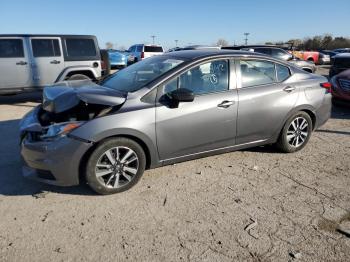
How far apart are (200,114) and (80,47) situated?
6.83 meters

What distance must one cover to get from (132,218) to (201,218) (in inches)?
28.6

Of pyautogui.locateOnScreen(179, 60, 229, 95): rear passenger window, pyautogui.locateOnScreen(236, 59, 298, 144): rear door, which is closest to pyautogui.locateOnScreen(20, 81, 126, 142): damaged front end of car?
pyautogui.locateOnScreen(179, 60, 229, 95): rear passenger window

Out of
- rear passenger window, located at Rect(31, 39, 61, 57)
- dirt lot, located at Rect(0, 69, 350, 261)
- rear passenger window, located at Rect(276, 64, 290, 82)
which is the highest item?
rear passenger window, located at Rect(31, 39, 61, 57)

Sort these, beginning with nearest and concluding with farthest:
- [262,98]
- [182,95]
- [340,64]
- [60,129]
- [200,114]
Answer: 1. [60,129]
2. [182,95]
3. [200,114]
4. [262,98]
5. [340,64]

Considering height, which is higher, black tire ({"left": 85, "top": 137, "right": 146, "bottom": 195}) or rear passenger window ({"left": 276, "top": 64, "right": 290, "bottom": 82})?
rear passenger window ({"left": 276, "top": 64, "right": 290, "bottom": 82})

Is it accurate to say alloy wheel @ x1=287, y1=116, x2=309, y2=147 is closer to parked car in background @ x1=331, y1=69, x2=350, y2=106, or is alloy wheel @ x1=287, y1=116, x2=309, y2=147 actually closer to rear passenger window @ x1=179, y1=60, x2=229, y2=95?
rear passenger window @ x1=179, y1=60, x2=229, y2=95

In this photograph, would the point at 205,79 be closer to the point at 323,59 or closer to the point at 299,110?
the point at 299,110

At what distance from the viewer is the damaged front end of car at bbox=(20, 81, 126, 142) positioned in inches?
142

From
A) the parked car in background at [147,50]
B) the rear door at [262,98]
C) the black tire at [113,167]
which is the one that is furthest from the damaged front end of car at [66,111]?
the parked car in background at [147,50]

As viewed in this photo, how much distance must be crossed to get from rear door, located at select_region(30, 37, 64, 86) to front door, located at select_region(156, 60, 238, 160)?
641 centimetres

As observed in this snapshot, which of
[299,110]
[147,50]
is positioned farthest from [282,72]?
[147,50]

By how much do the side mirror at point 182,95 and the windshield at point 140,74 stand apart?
1.24 feet

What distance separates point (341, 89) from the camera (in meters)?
8.23

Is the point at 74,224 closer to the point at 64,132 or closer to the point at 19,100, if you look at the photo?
the point at 64,132
